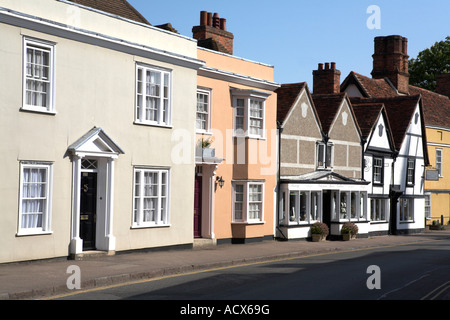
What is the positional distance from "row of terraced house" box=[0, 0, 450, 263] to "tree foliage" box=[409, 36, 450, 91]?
28.8m

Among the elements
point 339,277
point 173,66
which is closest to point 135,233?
point 173,66

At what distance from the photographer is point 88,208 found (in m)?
19.0

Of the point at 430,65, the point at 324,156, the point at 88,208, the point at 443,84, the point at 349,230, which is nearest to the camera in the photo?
the point at 88,208

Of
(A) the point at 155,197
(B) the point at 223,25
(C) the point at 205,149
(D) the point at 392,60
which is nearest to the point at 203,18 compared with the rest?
(B) the point at 223,25

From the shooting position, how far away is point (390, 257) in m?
21.2

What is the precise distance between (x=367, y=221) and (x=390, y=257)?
471 inches

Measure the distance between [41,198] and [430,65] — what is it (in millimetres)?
51886

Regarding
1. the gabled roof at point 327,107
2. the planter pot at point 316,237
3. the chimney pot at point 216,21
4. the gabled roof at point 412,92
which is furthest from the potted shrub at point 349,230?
the gabled roof at point 412,92

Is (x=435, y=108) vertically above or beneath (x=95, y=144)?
above

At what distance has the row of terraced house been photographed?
16.8 metres

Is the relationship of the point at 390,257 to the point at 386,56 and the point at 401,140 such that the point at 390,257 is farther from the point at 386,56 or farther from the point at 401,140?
the point at 386,56

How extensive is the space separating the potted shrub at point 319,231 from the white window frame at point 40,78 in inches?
603

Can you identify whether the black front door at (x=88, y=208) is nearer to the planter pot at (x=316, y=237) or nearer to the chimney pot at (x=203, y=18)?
the chimney pot at (x=203, y=18)

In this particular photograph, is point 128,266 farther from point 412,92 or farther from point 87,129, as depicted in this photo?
point 412,92
